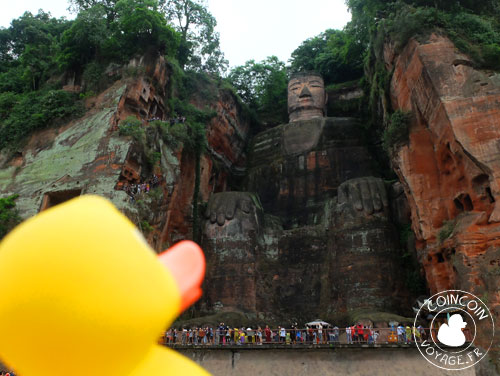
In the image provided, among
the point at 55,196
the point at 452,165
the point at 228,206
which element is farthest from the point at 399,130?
the point at 55,196

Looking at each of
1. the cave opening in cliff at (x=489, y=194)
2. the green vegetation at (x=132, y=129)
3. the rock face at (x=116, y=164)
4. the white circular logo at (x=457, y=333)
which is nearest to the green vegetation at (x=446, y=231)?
the cave opening in cliff at (x=489, y=194)

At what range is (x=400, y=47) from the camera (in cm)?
1809

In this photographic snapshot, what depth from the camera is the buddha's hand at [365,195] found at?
1948cm

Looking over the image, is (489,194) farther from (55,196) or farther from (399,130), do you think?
(55,196)

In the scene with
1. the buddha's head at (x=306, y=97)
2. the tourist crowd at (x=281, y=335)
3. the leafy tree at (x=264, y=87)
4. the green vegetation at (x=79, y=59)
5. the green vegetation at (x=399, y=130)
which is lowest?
the tourist crowd at (x=281, y=335)

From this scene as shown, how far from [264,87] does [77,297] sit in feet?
110

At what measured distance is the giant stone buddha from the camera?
18.3m

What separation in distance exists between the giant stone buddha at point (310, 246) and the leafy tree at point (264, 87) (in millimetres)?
9616

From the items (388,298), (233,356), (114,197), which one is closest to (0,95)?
(114,197)

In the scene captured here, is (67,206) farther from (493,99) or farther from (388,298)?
(388,298)

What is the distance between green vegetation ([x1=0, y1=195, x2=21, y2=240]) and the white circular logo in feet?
47.7

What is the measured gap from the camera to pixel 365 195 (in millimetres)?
19844

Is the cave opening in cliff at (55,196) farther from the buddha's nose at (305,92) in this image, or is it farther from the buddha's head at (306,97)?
the buddha's nose at (305,92)

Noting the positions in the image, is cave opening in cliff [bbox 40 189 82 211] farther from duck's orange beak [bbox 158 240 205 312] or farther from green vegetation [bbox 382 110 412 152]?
duck's orange beak [bbox 158 240 205 312]
